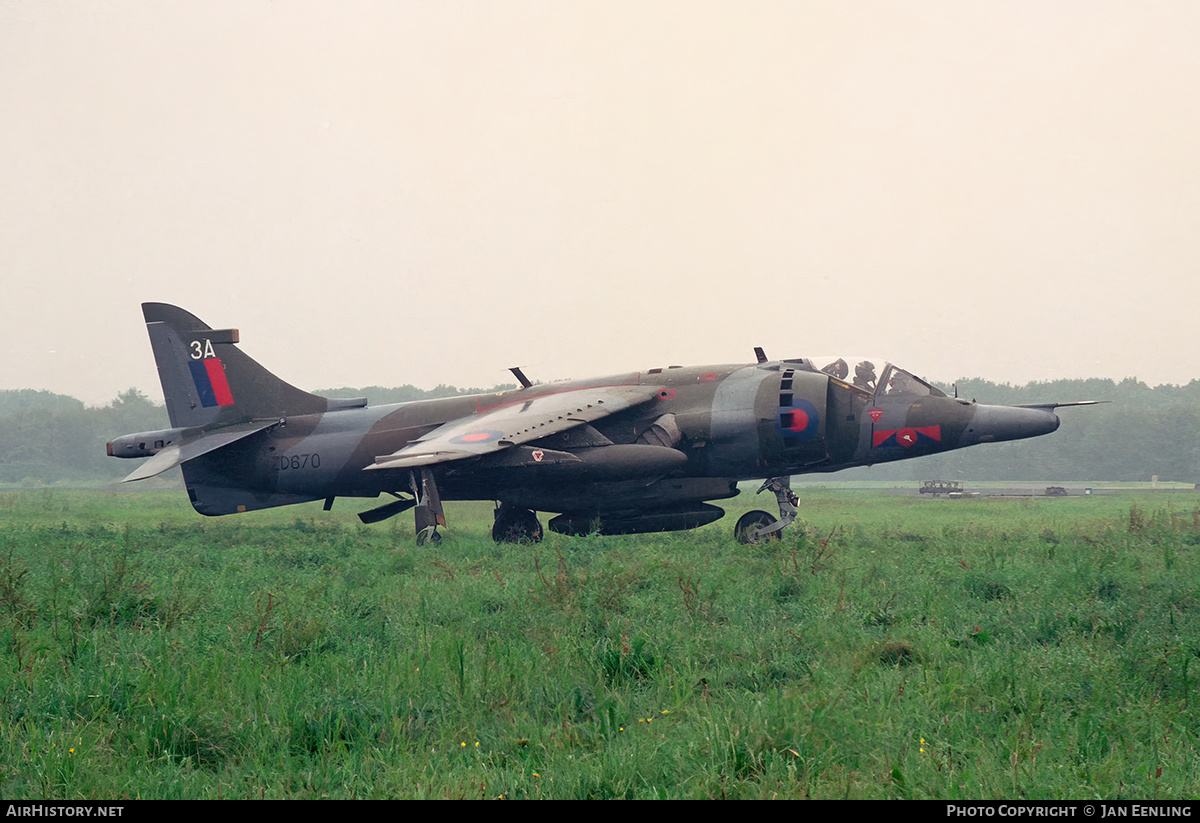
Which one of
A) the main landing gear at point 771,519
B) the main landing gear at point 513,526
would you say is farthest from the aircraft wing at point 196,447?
the main landing gear at point 771,519

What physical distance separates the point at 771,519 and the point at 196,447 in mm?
12262

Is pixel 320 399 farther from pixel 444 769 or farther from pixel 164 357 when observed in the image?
pixel 444 769

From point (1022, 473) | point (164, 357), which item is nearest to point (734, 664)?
point (164, 357)

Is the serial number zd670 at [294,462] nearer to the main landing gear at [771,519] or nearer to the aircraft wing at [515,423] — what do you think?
the aircraft wing at [515,423]

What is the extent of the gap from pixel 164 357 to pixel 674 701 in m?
17.5

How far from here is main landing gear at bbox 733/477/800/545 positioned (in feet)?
50.5

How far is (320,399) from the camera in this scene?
1894 centimetres

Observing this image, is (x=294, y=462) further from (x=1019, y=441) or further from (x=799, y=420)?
(x=1019, y=441)

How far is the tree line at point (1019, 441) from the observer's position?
48.2 metres

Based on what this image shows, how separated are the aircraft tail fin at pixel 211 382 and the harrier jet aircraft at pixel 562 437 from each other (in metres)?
0.03

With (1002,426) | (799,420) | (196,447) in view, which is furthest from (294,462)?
(1002,426)

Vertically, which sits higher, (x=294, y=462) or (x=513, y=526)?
(x=294, y=462)

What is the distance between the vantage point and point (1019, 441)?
47.7m

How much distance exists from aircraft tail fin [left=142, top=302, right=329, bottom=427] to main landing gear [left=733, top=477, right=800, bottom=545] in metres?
9.77
